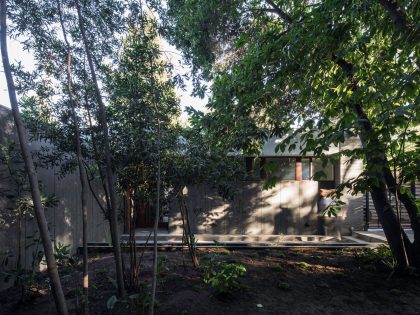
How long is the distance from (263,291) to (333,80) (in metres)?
3.02

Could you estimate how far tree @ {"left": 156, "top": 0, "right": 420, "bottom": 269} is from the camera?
3.31 meters

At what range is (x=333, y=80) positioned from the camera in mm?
4691

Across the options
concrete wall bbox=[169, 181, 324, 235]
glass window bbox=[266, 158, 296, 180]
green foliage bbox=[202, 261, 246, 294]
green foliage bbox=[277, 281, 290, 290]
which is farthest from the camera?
glass window bbox=[266, 158, 296, 180]

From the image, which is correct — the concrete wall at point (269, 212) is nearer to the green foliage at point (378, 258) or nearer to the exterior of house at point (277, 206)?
the exterior of house at point (277, 206)

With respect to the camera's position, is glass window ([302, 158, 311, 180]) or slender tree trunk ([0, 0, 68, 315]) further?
glass window ([302, 158, 311, 180])

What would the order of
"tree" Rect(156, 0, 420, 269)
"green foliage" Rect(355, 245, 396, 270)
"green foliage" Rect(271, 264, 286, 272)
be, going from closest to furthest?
"tree" Rect(156, 0, 420, 269) < "green foliage" Rect(271, 264, 286, 272) < "green foliage" Rect(355, 245, 396, 270)

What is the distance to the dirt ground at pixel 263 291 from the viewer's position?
430 centimetres

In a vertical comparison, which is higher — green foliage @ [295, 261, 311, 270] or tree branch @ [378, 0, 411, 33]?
tree branch @ [378, 0, 411, 33]

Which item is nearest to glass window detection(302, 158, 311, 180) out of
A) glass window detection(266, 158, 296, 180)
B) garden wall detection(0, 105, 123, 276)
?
glass window detection(266, 158, 296, 180)

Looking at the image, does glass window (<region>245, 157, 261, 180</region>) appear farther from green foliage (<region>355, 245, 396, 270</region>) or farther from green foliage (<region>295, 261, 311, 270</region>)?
green foliage (<region>355, 245, 396, 270</region>)

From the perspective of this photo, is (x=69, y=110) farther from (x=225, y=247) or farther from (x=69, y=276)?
(x=225, y=247)

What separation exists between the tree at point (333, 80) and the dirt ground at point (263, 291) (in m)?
0.98

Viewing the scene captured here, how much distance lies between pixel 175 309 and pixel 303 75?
3.30 m

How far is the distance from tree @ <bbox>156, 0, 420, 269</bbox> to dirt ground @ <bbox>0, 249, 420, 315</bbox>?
98 cm
